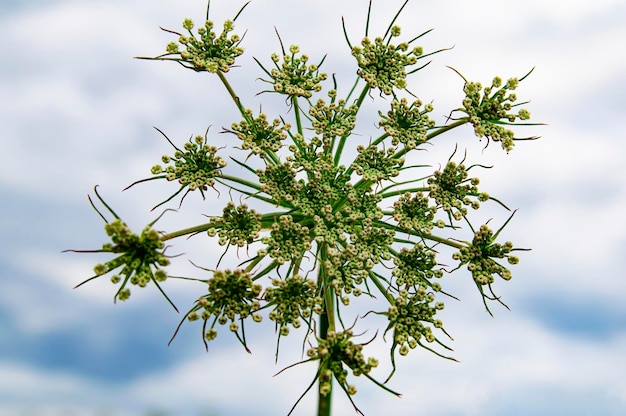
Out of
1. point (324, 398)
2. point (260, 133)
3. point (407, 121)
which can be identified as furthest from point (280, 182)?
point (324, 398)

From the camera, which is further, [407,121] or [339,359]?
[407,121]

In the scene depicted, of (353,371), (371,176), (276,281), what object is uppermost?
(371,176)

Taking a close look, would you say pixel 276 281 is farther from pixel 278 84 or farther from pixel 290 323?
pixel 278 84

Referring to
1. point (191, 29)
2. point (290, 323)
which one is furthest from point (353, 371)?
point (191, 29)

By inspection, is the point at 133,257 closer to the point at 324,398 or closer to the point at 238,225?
the point at 238,225

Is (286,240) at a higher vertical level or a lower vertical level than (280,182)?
lower

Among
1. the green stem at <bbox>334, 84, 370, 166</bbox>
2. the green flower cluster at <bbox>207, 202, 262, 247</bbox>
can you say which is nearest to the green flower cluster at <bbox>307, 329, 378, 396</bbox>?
the green flower cluster at <bbox>207, 202, 262, 247</bbox>

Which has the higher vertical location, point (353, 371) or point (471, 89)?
point (471, 89)
